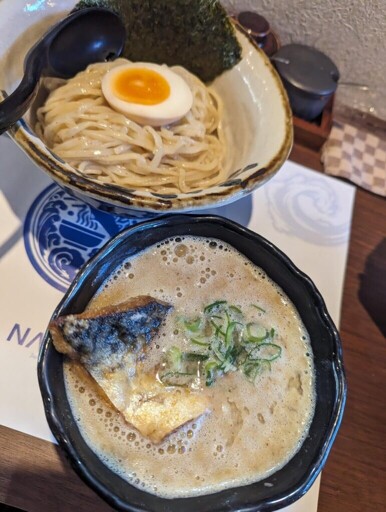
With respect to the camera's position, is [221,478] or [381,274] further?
[381,274]

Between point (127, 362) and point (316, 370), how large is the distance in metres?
0.46

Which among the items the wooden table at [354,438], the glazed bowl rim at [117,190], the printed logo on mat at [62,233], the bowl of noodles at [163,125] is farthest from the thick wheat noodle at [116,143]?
the wooden table at [354,438]

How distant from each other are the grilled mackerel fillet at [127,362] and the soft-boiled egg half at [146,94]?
680 mm

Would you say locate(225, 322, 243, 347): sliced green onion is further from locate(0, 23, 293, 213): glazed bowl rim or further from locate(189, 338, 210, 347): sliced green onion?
locate(0, 23, 293, 213): glazed bowl rim

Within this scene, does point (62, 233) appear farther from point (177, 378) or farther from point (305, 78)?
point (305, 78)

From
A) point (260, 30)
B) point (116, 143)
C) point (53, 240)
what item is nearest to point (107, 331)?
point (53, 240)

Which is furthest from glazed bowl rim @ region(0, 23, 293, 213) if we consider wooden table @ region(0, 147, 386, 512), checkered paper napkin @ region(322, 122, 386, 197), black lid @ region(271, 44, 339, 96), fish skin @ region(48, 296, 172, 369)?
black lid @ region(271, 44, 339, 96)

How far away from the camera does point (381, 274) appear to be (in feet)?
5.64

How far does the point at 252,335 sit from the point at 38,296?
1.94 ft

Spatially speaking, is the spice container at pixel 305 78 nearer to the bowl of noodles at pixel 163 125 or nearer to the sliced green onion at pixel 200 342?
the bowl of noodles at pixel 163 125

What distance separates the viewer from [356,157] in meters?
1.99

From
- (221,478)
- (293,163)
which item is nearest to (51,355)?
(221,478)

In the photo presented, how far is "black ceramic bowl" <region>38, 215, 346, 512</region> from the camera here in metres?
0.97

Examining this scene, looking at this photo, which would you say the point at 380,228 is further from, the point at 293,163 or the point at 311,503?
the point at 311,503
